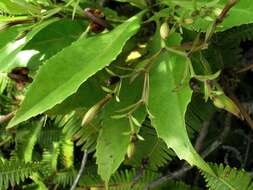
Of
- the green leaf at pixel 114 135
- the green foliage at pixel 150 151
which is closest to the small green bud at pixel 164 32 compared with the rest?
the green leaf at pixel 114 135

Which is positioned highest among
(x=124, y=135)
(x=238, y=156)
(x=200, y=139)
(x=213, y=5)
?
(x=213, y=5)

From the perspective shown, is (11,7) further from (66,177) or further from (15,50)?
(66,177)

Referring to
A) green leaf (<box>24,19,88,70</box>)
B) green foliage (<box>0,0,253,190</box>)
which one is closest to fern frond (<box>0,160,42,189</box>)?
green foliage (<box>0,0,253,190</box>)

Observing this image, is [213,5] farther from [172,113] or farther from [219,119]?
[219,119]

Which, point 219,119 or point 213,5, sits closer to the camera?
point 213,5

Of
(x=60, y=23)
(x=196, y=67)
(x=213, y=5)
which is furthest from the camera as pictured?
(x=60, y=23)

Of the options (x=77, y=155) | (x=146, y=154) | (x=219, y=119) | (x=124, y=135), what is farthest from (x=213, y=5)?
(x=77, y=155)

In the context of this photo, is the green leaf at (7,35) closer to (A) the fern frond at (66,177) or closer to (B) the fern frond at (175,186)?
(A) the fern frond at (66,177)
